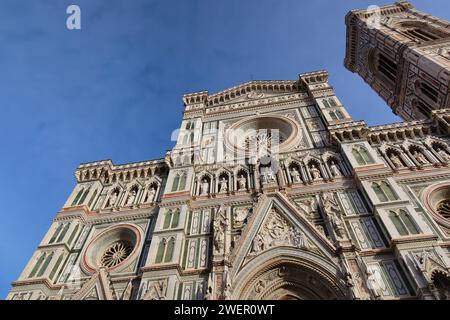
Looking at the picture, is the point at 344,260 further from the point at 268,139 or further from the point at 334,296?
the point at 268,139

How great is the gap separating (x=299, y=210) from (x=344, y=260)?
99.5 inches

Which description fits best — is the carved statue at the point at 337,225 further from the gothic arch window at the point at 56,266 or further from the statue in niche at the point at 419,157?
the gothic arch window at the point at 56,266

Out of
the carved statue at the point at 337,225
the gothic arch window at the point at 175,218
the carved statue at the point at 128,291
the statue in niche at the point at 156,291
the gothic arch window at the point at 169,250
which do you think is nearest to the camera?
the statue in niche at the point at 156,291

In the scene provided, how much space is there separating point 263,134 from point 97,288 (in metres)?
11.0

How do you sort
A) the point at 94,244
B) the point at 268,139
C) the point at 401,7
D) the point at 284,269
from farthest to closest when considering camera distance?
A: 1. the point at 401,7
2. the point at 268,139
3. the point at 94,244
4. the point at 284,269

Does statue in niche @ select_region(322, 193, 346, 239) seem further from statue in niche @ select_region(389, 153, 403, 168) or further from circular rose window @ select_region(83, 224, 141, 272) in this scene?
circular rose window @ select_region(83, 224, 141, 272)

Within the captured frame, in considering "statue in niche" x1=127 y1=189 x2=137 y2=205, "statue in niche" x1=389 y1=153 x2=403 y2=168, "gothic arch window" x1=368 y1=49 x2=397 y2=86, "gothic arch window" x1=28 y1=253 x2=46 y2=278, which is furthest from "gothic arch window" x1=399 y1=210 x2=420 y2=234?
"gothic arch window" x1=368 y1=49 x2=397 y2=86

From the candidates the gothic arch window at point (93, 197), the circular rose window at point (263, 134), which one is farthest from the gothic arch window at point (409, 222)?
the gothic arch window at point (93, 197)

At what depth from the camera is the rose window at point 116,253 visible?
11.7 metres

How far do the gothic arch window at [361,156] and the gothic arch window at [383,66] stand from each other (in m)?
15.4

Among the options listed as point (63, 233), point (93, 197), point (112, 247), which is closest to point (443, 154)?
point (112, 247)

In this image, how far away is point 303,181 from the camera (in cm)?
1253

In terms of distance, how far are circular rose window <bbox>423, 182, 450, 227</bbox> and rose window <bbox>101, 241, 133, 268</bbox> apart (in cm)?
1084
